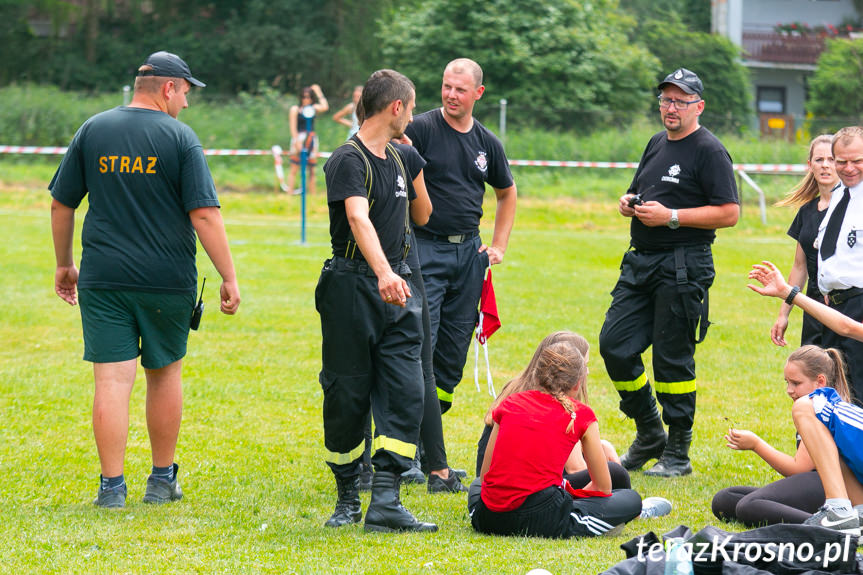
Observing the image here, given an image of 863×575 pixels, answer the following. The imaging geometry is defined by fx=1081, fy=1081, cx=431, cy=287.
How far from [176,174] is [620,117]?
22.4 metres

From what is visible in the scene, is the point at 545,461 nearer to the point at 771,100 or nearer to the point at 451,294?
the point at 451,294

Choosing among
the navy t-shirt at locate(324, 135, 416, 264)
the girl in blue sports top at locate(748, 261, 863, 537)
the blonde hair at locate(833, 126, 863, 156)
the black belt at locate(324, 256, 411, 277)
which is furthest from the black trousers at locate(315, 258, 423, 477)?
the blonde hair at locate(833, 126, 863, 156)

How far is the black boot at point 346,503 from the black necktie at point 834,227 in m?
2.66

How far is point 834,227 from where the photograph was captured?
550 cm

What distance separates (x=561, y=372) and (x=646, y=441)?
1.87m

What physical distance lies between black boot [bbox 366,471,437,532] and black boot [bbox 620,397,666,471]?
199 centimetres

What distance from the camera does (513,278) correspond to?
561 inches

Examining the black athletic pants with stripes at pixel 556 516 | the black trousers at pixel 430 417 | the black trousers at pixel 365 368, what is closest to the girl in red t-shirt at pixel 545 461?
the black athletic pants with stripes at pixel 556 516

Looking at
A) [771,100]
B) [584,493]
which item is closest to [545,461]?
[584,493]

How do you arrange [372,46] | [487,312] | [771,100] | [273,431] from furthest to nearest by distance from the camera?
[771,100], [372,46], [273,431], [487,312]

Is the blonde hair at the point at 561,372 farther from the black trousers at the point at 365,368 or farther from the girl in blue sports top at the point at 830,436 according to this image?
the girl in blue sports top at the point at 830,436

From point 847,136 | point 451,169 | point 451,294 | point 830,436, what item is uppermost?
point 847,136

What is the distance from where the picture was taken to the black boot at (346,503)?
5078 millimetres

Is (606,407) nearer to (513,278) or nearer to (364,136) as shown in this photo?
(364,136)
